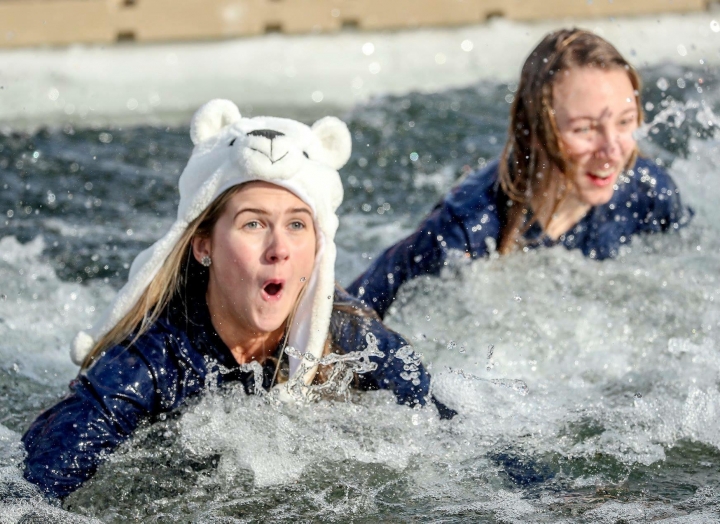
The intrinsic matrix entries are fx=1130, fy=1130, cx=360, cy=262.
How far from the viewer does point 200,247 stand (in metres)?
3.05

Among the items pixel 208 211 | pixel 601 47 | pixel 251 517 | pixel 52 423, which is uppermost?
pixel 601 47

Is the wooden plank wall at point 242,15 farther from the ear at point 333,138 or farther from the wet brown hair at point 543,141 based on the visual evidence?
the ear at point 333,138

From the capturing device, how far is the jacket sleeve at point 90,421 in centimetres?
280

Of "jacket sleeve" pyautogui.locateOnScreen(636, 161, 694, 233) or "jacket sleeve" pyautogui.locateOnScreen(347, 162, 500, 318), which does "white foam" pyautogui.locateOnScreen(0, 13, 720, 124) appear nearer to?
"jacket sleeve" pyautogui.locateOnScreen(636, 161, 694, 233)

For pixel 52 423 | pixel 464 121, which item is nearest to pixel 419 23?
pixel 464 121

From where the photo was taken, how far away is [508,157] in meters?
4.09

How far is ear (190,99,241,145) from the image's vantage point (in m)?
3.05

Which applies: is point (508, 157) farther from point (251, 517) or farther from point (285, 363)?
point (251, 517)

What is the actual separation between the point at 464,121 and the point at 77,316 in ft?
9.69

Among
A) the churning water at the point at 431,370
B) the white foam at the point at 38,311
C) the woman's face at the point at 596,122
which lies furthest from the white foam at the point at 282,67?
the woman's face at the point at 596,122

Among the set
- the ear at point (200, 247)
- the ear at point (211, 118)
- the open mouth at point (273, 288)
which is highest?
the ear at point (211, 118)

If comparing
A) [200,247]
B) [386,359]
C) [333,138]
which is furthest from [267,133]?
[386,359]

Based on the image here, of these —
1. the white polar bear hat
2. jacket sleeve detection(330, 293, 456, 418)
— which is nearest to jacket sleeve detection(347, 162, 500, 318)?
jacket sleeve detection(330, 293, 456, 418)

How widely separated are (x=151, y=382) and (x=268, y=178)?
615 mm
